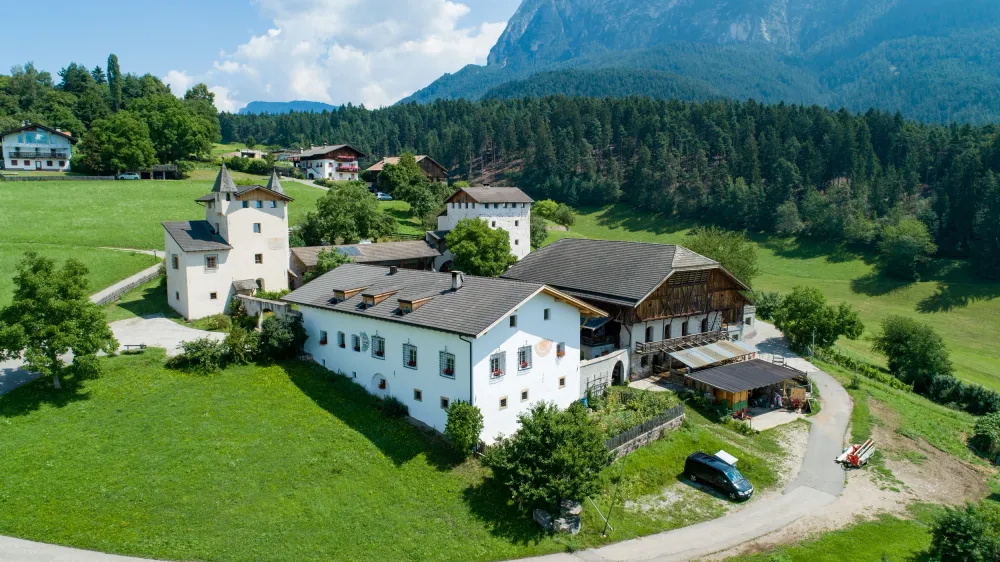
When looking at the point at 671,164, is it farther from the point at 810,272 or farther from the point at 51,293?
the point at 51,293

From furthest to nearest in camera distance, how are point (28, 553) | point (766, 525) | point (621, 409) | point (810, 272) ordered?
point (810, 272)
point (621, 409)
point (766, 525)
point (28, 553)

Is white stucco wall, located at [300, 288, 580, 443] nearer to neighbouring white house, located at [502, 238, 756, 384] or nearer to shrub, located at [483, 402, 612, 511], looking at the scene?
shrub, located at [483, 402, 612, 511]

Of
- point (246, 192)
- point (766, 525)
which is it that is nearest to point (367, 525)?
point (766, 525)

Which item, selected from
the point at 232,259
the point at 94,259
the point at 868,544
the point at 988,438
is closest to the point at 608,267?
the point at 868,544

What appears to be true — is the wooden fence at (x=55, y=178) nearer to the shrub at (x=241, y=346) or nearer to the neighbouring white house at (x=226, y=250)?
the neighbouring white house at (x=226, y=250)

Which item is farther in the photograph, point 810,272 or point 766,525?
point 810,272

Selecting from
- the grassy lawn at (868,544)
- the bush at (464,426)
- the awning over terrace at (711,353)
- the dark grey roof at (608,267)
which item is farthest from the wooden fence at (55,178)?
the grassy lawn at (868,544)
